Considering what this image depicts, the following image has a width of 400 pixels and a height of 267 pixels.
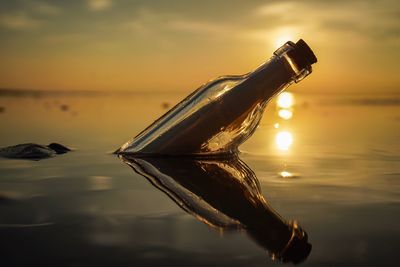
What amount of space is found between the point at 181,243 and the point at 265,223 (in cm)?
25

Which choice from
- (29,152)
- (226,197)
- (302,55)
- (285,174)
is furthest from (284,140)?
(226,197)

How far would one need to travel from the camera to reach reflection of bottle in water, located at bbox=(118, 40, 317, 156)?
1.95 m

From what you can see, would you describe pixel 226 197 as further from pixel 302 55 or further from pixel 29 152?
pixel 29 152

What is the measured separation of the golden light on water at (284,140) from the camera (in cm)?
283

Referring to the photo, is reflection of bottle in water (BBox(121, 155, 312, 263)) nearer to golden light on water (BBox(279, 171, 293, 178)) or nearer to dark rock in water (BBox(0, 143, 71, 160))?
golden light on water (BBox(279, 171, 293, 178))

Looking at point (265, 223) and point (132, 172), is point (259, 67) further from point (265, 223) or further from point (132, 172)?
point (265, 223)

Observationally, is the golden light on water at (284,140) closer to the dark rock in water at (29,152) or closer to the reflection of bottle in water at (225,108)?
the reflection of bottle in water at (225,108)

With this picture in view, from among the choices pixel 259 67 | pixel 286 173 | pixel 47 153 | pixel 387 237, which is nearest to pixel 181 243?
pixel 387 237

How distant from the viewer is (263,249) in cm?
86

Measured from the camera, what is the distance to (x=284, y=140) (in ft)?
10.7

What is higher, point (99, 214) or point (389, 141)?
point (389, 141)

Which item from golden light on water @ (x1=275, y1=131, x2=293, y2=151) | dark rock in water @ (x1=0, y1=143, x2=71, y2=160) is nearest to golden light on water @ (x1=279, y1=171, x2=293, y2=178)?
golden light on water @ (x1=275, y1=131, x2=293, y2=151)

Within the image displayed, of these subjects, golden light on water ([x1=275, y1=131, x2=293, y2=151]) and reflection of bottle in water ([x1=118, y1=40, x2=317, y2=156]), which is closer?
reflection of bottle in water ([x1=118, y1=40, x2=317, y2=156])

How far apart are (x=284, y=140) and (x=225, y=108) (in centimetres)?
141
